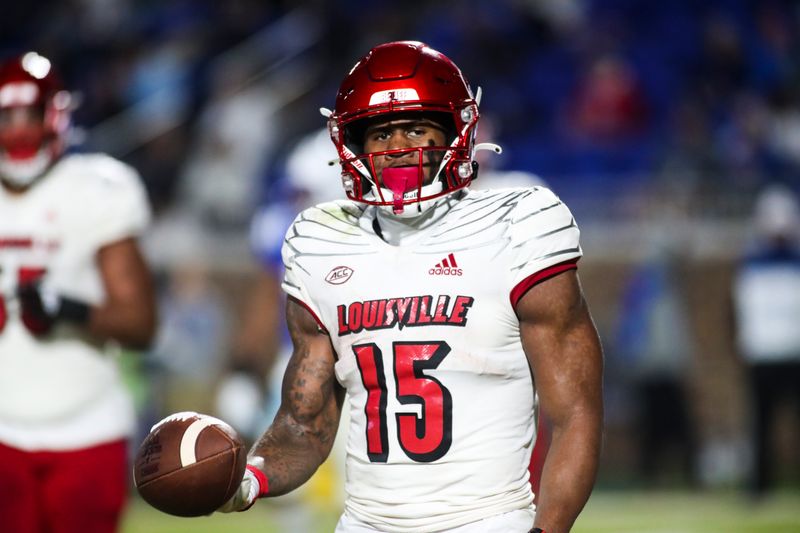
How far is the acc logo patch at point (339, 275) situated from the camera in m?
3.04

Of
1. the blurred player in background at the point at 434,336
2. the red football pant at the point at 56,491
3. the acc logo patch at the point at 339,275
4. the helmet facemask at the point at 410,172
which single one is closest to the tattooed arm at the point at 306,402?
the blurred player in background at the point at 434,336

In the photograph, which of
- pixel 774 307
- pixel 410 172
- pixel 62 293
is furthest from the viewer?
pixel 774 307

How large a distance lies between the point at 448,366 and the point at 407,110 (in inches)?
23.3

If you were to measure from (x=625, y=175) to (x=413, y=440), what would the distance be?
7780mm

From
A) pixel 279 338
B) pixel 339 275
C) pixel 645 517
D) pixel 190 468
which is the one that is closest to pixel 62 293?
pixel 339 275

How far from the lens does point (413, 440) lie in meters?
2.89

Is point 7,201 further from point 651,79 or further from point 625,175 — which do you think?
point 651,79

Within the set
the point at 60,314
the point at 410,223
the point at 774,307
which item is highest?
the point at 410,223

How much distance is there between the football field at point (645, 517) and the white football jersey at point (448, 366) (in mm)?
3852

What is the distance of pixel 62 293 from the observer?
165 inches

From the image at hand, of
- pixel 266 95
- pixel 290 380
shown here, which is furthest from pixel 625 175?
pixel 290 380

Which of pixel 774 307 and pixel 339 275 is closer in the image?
pixel 339 275

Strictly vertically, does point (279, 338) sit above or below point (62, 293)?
below

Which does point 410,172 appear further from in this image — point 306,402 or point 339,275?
point 306,402
